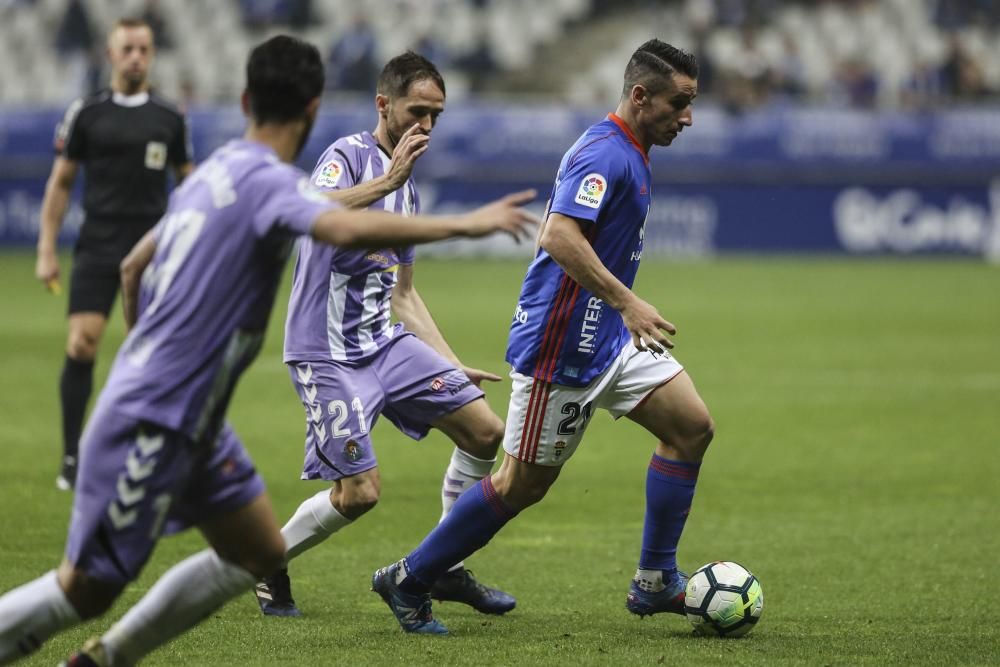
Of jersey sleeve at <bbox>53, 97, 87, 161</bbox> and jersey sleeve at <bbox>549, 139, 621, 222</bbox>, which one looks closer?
jersey sleeve at <bbox>549, 139, 621, 222</bbox>

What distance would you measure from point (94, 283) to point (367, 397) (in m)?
3.14

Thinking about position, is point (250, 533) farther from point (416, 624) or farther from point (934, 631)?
point (934, 631)

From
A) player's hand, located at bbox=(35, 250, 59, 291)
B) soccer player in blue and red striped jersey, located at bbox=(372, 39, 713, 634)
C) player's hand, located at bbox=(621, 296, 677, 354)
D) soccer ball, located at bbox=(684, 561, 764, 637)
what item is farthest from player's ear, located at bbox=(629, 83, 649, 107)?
player's hand, located at bbox=(35, 250, 59, 291)

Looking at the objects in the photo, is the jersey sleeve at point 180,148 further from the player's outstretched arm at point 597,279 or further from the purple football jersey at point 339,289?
the player's outstretched arm at point 597,279

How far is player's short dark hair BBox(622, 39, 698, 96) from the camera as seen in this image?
5629 millimetres

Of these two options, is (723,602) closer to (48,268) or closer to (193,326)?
(193,326)

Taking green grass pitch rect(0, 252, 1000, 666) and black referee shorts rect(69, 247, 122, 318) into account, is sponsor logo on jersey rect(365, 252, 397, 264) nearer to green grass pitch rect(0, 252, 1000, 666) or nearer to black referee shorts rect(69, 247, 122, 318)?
green grass pitch rect(0, 252, 1000, 666)

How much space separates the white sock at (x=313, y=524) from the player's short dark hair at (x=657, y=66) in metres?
1.89

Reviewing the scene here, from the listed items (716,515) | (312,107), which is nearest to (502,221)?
(312,107)

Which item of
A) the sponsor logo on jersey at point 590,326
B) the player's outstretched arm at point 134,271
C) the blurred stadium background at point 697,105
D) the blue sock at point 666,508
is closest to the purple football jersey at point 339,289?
the sponsor logo on jersey at point 590,326

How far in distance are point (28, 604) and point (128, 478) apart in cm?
44

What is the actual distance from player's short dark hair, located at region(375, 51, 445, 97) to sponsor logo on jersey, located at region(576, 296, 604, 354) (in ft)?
3.48

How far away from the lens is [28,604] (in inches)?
160

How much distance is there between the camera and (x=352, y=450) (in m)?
5.70
